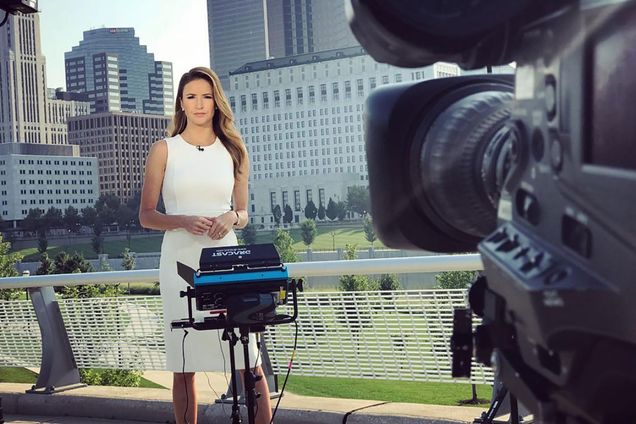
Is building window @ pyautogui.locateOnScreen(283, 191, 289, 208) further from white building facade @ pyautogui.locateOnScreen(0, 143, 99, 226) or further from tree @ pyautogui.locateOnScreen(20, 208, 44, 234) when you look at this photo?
tree @ pyautogui.locateOnScreen(20, 208, 44, 234)

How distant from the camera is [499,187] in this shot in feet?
2.94

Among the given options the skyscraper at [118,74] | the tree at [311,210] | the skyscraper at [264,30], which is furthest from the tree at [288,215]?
the skyscraper at [118,74]

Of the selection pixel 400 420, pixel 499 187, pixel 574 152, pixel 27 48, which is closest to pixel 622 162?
pixel 574 152

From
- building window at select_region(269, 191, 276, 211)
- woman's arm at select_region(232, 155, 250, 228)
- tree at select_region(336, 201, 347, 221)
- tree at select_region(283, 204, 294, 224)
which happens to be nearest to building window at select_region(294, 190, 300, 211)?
tree at select_region(283, 204, 294, 224)

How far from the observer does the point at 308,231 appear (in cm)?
9581

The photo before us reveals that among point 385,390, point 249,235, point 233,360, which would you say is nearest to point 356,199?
point 249,235

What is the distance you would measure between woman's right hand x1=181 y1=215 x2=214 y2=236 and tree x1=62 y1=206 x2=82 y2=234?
4190 inches

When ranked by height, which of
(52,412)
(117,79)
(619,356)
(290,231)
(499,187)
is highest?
(117,79)

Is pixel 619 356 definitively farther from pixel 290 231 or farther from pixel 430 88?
pixel 290 231

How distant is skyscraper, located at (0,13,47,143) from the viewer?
132 m

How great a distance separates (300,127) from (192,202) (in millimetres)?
108699

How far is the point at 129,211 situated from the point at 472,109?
357 ft

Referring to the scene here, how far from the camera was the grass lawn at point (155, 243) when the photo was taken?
95.4 m

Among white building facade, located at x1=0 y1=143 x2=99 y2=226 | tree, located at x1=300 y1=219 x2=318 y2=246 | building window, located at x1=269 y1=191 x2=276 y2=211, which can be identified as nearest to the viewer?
tree, located at x1=300 y1=219 x2=318 y2=246
